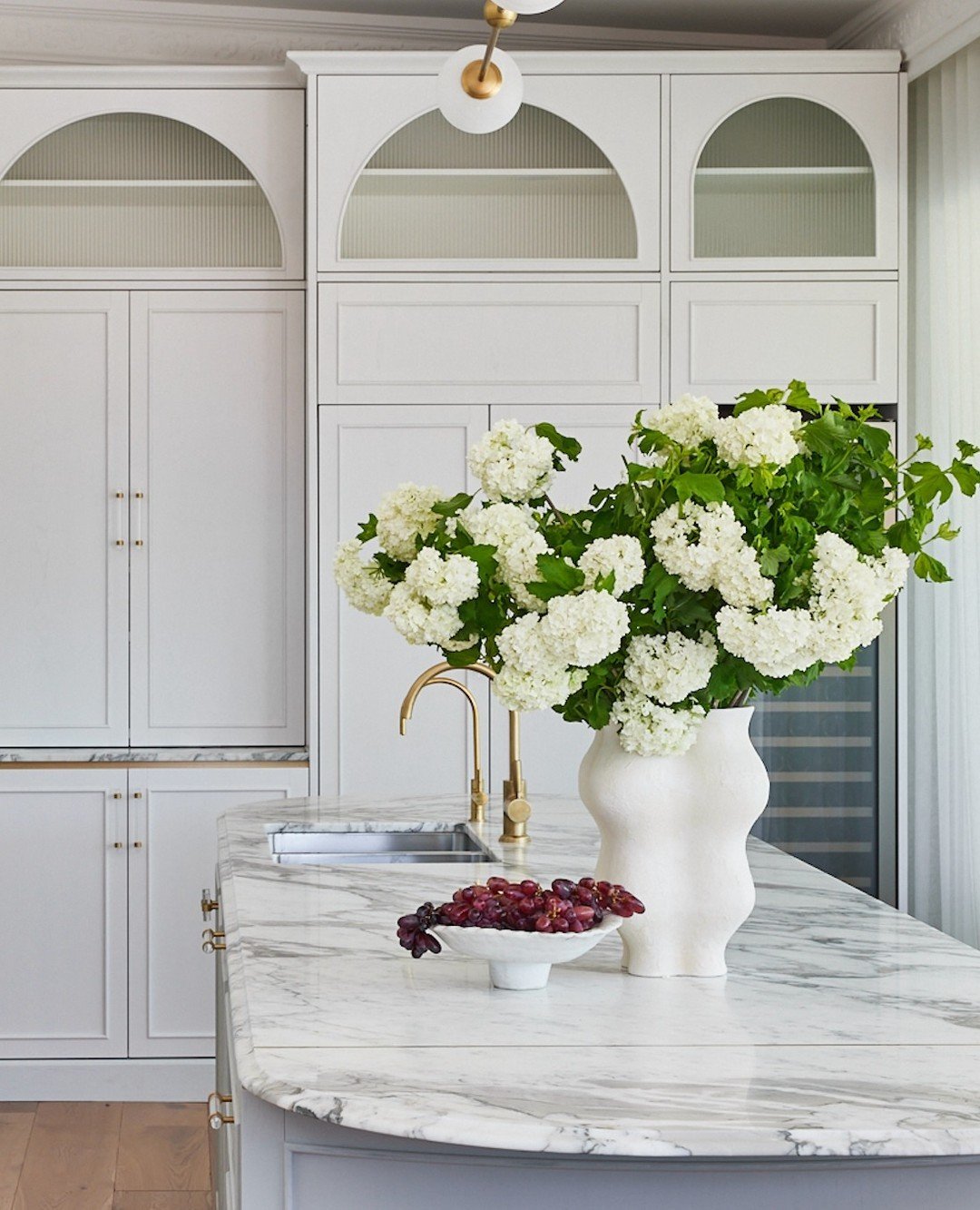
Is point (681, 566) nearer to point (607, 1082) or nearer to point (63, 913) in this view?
point (607, 1082)

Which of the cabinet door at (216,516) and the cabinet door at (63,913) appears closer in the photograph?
the cabinet door at (63,913)

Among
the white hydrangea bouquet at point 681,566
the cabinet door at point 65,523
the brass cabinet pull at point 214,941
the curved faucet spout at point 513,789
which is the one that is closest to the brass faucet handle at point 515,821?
the curved faucet spout at point 513,789

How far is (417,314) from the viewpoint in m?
3.68

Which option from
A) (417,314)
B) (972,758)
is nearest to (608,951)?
(972,758)

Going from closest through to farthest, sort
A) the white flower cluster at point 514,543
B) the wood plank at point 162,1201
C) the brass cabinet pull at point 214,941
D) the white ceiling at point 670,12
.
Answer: the white flower cluster at point 514,543 < the brass cabinet pull at point 214,941 < the wood plank at point 162,1201 < the white ceiling at point 670,12

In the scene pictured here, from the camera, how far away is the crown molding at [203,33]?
4.18 m

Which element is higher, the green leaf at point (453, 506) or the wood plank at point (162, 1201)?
the green leaf at point (453, 506)

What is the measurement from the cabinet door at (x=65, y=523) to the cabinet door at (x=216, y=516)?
0.06 metres

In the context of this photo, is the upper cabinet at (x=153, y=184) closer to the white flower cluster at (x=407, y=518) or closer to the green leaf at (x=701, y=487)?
the white flower cluster at (x=407, y=518)

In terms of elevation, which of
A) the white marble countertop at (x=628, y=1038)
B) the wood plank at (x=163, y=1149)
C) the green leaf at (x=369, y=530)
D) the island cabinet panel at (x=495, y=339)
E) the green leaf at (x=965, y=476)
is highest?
the island cabinet panel at (x=495, y=339)

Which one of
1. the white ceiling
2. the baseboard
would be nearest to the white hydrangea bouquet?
the baseboard

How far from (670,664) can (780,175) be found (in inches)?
102

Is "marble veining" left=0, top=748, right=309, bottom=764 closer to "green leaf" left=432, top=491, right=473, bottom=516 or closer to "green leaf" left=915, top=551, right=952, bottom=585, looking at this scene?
"green leaf" left=432, top=491, right=473, bottom=516

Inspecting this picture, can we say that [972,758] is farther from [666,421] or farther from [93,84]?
[93,84]
